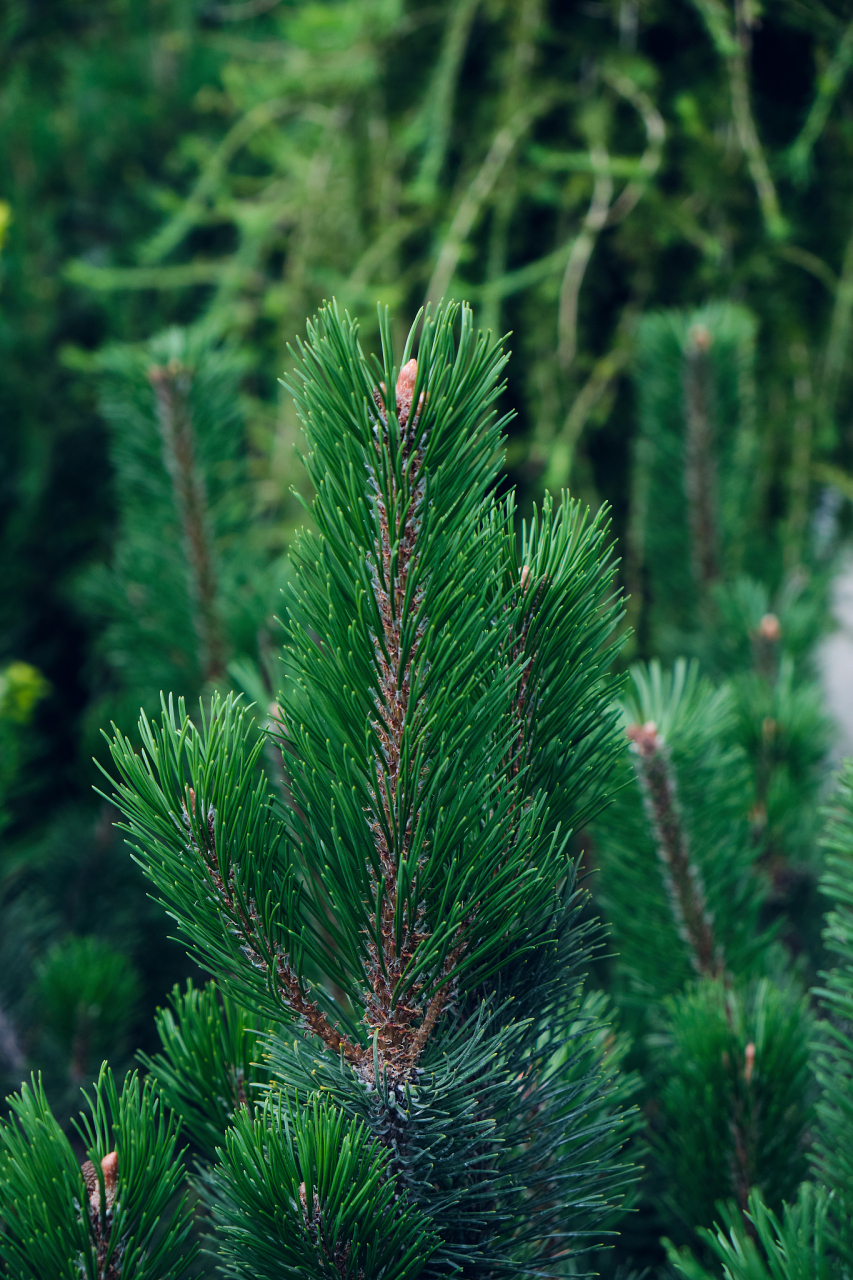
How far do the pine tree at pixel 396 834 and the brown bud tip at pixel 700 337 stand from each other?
50cm

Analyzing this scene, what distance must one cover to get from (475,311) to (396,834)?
2.89ft

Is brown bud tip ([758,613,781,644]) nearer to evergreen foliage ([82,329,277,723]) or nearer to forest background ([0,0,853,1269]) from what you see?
forest background ([0,0,853,1269])

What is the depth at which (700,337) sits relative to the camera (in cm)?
74

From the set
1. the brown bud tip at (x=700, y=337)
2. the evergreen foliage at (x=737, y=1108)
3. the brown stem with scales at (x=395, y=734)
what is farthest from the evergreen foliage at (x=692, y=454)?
the brown stem with scales at (x=395, y=734)

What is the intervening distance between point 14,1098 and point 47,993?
0.85 feet

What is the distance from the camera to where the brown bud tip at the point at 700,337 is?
2.44 feet

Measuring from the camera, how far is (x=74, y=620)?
1342 mm

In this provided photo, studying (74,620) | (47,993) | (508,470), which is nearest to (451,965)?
(47,993)

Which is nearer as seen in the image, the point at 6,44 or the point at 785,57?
the point at 785,57

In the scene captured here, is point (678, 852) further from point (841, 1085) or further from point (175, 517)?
point (175, 517)

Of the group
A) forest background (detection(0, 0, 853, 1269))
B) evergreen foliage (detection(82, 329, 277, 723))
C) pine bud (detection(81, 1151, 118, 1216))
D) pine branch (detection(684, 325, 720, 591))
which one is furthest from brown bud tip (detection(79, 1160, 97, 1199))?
pine branch (detection(684, 325, 720, 591))

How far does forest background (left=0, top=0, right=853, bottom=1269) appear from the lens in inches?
28.8

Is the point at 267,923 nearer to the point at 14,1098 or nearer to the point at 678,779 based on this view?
the point at 14,1098

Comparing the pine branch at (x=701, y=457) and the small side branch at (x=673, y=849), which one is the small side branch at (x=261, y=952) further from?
the pine branch at (x=701, y=457)
